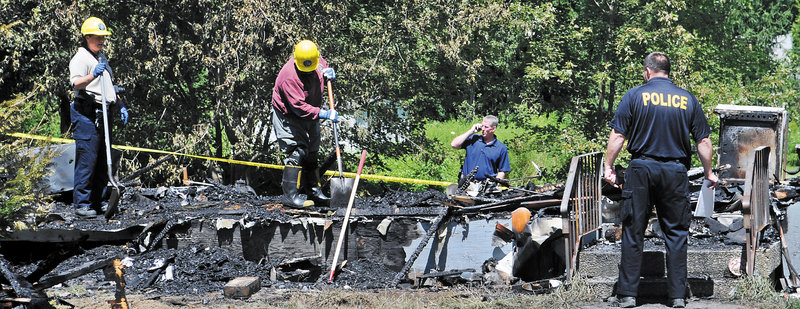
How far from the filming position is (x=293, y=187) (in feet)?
30.4

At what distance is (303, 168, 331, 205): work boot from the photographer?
9359mm

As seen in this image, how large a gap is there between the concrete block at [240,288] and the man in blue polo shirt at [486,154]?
299 cm

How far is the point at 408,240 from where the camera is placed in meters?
8.69

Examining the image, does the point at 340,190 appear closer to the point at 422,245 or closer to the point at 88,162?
the point at 422,245

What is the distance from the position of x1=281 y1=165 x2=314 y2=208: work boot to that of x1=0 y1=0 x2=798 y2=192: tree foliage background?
18.0ft

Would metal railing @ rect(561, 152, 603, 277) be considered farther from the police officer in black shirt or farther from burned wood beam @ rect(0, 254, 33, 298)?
burned wood beam @ rect(0, 254, 33, 298)

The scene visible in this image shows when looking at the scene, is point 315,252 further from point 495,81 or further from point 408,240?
point 495,81

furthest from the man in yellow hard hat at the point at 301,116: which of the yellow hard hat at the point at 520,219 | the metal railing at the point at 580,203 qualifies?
the metal railing at the point at 580,203

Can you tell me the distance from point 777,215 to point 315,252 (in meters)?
4.38

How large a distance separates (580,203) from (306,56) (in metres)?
3.22

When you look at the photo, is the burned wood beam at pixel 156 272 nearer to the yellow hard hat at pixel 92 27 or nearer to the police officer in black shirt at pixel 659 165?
the yellow hard hat at pixel 92 27

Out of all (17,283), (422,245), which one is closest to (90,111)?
(17,283)

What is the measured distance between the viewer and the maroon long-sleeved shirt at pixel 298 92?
8.83 meters

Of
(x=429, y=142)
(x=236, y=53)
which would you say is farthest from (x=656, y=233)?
(x=429, y=142)
